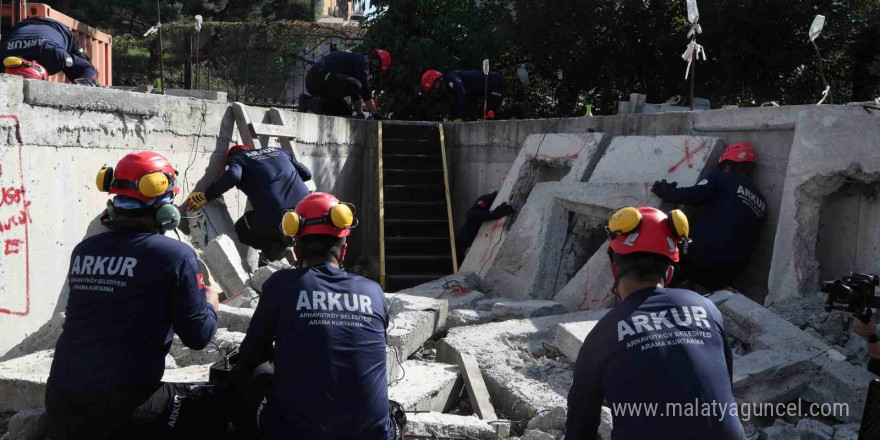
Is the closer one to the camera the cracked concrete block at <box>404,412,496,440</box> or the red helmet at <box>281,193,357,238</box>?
the red helmet at <box>281,193,357,238</box>

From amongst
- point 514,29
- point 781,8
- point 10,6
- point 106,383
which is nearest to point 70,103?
point 106,383

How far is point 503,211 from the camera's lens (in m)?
8.53

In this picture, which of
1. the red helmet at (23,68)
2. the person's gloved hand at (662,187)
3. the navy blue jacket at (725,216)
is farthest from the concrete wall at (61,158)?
the navy blue jacket at (725,216)

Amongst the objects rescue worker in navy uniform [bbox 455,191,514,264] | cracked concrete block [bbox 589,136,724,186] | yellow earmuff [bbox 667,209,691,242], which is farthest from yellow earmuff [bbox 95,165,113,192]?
rescue worker in navy uniform [bbox 455,191,514,264]

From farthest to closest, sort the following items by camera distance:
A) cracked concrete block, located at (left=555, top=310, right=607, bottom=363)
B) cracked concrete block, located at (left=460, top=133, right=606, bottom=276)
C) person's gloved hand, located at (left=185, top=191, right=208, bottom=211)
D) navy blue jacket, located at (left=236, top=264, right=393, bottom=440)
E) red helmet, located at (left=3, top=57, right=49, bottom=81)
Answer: cracked concrete block, located at (left=460, top=133, right=606, bottom=276), person's gloved hand, located at (left=185, top=191, right=208, bottom=211), red helmet, located at (left=3, top=57, right=49, bottom=81), cracked concrete block, located at (left=555, top=310, right=607, bottom=363), navy blue jacket, located at (left=236, top=264, right=393, bottom=440)

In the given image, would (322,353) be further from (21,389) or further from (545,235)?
(545,235)

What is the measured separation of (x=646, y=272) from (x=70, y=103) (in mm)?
4962

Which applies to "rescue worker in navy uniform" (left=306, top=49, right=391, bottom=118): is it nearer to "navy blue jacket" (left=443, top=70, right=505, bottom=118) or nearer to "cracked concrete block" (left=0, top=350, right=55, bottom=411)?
"navy blue jacket" (left=443, top=70, right=505, bottom=118)

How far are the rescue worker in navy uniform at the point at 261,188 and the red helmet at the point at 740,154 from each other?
3847 mm

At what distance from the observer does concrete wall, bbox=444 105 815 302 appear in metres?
6.50

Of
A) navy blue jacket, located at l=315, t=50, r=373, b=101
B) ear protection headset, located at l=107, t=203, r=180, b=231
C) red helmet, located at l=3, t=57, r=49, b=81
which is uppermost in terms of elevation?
navy blue jacket, located at l=315, t=50, r=373, b=101

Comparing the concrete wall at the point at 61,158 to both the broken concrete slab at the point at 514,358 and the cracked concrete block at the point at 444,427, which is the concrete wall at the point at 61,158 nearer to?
the broken concrete slab at the point at 514,358

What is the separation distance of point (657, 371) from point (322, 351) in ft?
4.28

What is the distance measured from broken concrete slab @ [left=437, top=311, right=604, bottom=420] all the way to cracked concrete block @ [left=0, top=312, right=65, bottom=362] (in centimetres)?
262
